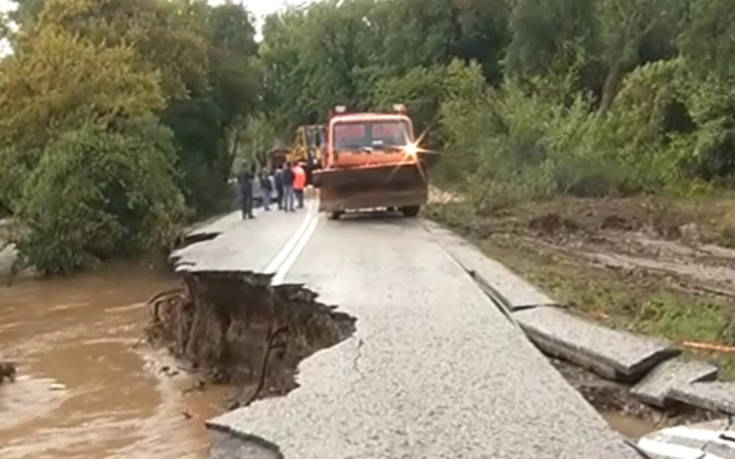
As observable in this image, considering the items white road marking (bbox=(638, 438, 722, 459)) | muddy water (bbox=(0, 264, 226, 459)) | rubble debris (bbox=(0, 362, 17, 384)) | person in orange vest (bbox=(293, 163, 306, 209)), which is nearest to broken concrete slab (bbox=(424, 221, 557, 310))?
muddy water (bbox=(0, 264, 226, 459))

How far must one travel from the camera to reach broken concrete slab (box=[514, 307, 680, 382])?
397 inches

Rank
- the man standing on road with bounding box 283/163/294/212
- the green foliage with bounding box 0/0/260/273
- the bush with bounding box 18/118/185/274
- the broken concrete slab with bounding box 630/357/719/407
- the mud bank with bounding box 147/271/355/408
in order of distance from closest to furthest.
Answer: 1. the broken concrete slab with bounding box 630/357/719/407
2. the mud bank with bounding box 147/271/355/408
3. the bush with bounding box 18/118/185/274
4. the green foliage with bounding box 0/0/260/273
5. the man standing on road with bounding box 283/163/294/212

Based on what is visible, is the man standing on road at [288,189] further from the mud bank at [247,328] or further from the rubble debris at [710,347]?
the rubble debris at [710,347]

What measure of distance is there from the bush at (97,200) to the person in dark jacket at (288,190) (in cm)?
293

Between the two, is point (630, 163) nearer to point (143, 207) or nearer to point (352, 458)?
point (143, 207)

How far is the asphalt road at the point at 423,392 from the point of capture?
701 cm

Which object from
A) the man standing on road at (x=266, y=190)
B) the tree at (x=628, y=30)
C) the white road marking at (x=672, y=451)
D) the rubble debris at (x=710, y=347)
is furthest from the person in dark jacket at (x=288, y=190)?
the white road marking at (x=672, y=451)

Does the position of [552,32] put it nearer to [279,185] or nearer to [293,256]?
[279,185]

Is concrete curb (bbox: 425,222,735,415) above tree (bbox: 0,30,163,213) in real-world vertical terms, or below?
below

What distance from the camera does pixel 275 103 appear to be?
5869cm

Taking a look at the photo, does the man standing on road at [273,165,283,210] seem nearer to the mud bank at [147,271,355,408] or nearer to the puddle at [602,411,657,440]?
the mud bank at [147,271,355,408]

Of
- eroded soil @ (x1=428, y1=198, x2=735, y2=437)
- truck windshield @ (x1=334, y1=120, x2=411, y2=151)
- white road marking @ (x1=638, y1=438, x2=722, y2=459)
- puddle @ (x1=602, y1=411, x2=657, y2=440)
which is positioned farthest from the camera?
truck windshield @ (x1=334, y1=120, x2=411, y2=151)

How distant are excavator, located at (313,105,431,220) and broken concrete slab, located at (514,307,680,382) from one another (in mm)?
13431

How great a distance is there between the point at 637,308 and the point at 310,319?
3.88 meters
